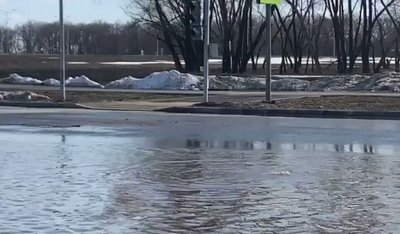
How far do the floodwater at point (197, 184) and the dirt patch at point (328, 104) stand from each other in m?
9.53

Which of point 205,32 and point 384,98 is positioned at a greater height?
point 205,32

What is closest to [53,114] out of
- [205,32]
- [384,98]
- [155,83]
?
[205,32]

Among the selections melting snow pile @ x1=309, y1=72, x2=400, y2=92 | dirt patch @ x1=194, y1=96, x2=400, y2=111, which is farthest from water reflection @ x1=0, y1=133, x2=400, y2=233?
melting snow pile @ x1=309, y1=72, x2=400, y2=92

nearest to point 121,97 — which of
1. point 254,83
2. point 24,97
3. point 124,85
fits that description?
point 24,97

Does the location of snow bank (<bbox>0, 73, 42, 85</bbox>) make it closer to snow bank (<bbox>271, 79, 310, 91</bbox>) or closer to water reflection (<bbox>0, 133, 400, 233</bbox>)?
snow bank (<bbox>271, 79, 310, 91</bbox>)

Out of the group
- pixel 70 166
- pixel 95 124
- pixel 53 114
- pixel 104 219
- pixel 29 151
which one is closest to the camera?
pixel 104 219

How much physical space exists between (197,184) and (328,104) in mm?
17992

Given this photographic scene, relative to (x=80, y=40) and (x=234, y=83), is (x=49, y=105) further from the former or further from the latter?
(x=80, y=40)

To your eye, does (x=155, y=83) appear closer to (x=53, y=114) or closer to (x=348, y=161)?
(x=53, y=114)

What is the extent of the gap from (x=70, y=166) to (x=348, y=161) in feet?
15.1

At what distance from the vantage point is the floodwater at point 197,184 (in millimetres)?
8680

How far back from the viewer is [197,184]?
11.4 meters

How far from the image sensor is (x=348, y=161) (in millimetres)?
14062

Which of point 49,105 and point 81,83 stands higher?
point 81,83
